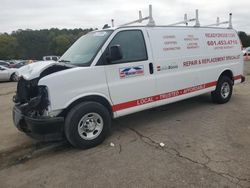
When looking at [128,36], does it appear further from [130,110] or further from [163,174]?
[163,174]

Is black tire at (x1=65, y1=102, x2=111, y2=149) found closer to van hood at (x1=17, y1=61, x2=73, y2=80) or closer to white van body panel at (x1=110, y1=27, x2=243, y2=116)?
white van body panel at (x1=110, y1=27, x2=243, y2=116)

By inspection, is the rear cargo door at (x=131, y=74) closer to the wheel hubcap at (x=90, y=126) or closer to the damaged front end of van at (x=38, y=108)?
the wheel hubcap at (x=90, y=126)

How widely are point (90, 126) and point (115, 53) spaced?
1367 millimetres

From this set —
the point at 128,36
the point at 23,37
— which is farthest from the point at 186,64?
the point at 23,37

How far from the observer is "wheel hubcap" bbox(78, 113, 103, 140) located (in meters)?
4.91

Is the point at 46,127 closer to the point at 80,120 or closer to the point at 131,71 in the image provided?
the point at 80,120

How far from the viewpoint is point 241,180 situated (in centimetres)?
365

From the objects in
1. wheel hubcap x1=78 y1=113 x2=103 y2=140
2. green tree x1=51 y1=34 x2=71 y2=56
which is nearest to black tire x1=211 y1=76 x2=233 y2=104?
wheel hubcap x1=78 y1=113 x2=103 y2=140

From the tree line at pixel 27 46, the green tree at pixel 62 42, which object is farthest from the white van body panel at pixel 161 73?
the tree line at pixel 27 46

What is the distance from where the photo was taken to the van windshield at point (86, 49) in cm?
516

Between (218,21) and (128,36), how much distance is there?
4.24 metres

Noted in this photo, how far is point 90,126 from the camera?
5023mm

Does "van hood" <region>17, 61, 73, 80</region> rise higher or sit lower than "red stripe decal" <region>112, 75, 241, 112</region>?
higher

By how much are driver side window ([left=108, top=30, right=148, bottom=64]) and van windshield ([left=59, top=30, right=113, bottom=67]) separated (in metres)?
0.23
